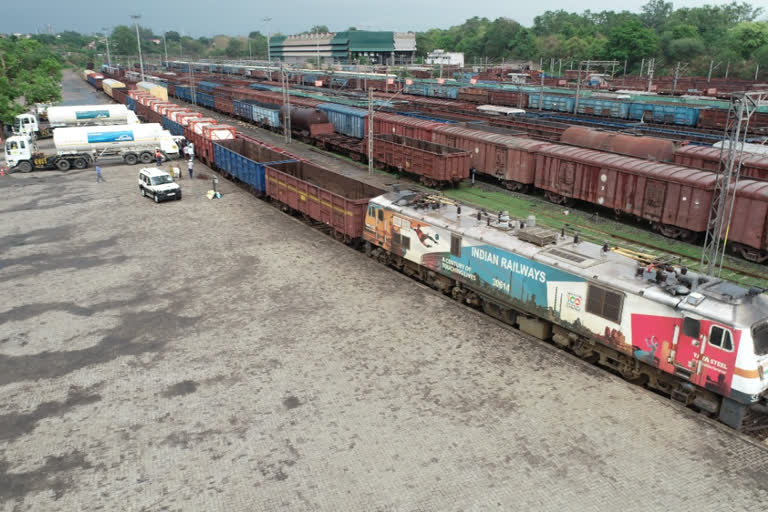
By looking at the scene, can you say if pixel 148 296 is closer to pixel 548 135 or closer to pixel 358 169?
pixel 358 169

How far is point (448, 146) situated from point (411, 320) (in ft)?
72.8

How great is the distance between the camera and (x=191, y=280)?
2089cm

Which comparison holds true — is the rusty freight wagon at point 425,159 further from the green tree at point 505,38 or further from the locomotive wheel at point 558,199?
the green tree at point 505,38

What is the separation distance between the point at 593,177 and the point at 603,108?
3668 centimetres

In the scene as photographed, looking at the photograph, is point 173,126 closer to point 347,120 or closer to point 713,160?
point 347,120

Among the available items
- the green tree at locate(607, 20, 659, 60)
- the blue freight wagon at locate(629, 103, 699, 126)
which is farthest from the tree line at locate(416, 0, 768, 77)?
the blue freight wagon at locate(629, 103, 699, 126)

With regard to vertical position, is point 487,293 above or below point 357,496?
above

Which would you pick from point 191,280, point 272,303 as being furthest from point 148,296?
point 272,303

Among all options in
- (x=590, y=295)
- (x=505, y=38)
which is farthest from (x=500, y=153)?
(x=505, y=38)

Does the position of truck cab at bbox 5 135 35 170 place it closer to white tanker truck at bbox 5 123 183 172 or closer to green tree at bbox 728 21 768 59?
white tanker truck at bbox 5 123 183 172

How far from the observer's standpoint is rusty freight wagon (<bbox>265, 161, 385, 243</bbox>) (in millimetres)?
22672

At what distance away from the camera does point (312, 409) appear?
12.8m

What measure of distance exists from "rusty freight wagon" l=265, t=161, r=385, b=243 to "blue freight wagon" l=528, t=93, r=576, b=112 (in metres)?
46.9

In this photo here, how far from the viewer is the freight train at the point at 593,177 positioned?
74.0ft
